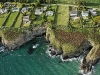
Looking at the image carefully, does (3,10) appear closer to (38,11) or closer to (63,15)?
(38,11)

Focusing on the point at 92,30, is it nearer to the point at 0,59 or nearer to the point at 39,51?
the point at 39,51

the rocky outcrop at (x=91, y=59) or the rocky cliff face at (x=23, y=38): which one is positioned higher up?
the rocky cliff face at (x=23, y=38)

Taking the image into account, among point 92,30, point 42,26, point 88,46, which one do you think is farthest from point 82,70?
point 42,26

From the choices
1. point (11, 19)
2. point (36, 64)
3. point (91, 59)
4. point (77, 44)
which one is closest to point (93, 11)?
point (77, 44)

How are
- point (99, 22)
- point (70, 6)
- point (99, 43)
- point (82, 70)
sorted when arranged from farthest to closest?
1. point (70, 6)
2. point (99, 22)
3. point (99, 43)
4. point (82, 70)

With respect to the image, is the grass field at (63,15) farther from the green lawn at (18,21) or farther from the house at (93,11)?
the green lawn at (18,21)

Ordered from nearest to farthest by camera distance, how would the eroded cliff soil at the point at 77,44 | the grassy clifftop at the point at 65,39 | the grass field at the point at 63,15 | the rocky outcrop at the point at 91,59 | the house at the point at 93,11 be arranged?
1. the rocky outcrop at the point at 91,59
2. the eroded cliff soil at the point at 77,44
3. the grassy clifftop at the point at 65,39
4. the grass field at the point at 63,15
5. the house at the point at 93,11

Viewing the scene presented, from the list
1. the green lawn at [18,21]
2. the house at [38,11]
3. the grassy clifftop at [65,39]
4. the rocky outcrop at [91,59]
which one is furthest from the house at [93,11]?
the green lawn at [18,21]
